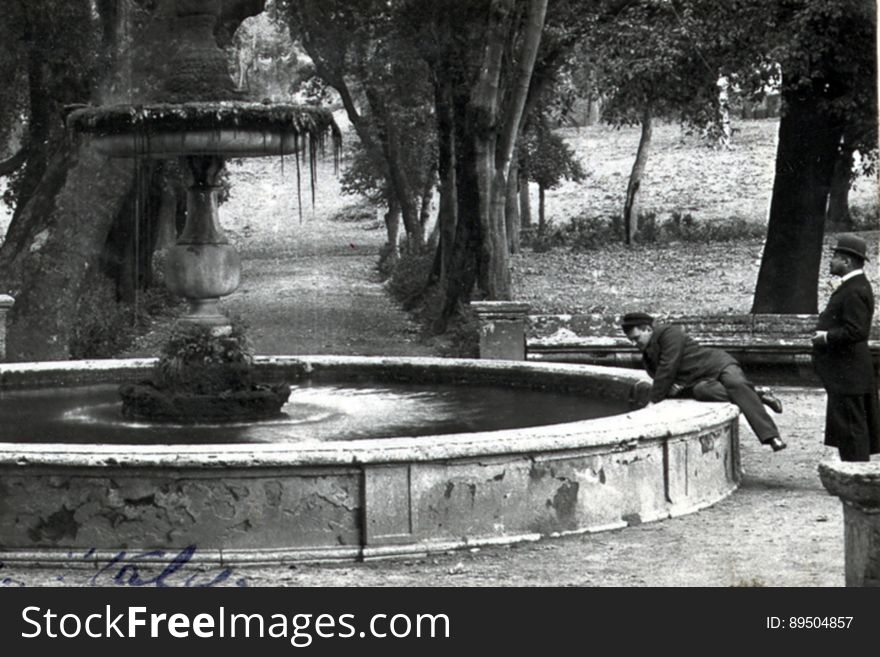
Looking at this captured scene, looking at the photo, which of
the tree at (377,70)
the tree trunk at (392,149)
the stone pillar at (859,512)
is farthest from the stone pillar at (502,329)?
the tree trunk at (392,149)

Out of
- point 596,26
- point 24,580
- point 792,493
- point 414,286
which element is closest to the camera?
point 24,580

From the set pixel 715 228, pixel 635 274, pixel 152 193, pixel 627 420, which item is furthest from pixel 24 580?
pixel 715 228

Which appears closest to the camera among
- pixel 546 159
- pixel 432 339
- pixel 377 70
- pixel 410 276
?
pixel 432 339

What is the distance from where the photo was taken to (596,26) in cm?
2205

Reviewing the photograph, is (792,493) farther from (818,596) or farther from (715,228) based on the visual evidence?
(715,228)

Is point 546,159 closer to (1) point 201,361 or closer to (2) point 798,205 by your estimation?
(2) point 798,205

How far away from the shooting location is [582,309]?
27.1 metres

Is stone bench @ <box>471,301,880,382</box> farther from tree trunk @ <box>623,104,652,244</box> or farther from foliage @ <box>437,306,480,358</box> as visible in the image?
tree trunk @ <box>623,104,652,244</box>

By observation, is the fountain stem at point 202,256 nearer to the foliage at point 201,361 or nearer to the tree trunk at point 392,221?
the foliage at point 201,361

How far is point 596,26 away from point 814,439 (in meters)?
10.5

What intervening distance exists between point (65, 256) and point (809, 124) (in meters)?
10.4

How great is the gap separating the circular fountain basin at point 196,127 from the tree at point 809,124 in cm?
1010

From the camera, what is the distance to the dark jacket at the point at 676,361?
10.4 m

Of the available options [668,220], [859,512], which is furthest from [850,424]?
[668,220]
